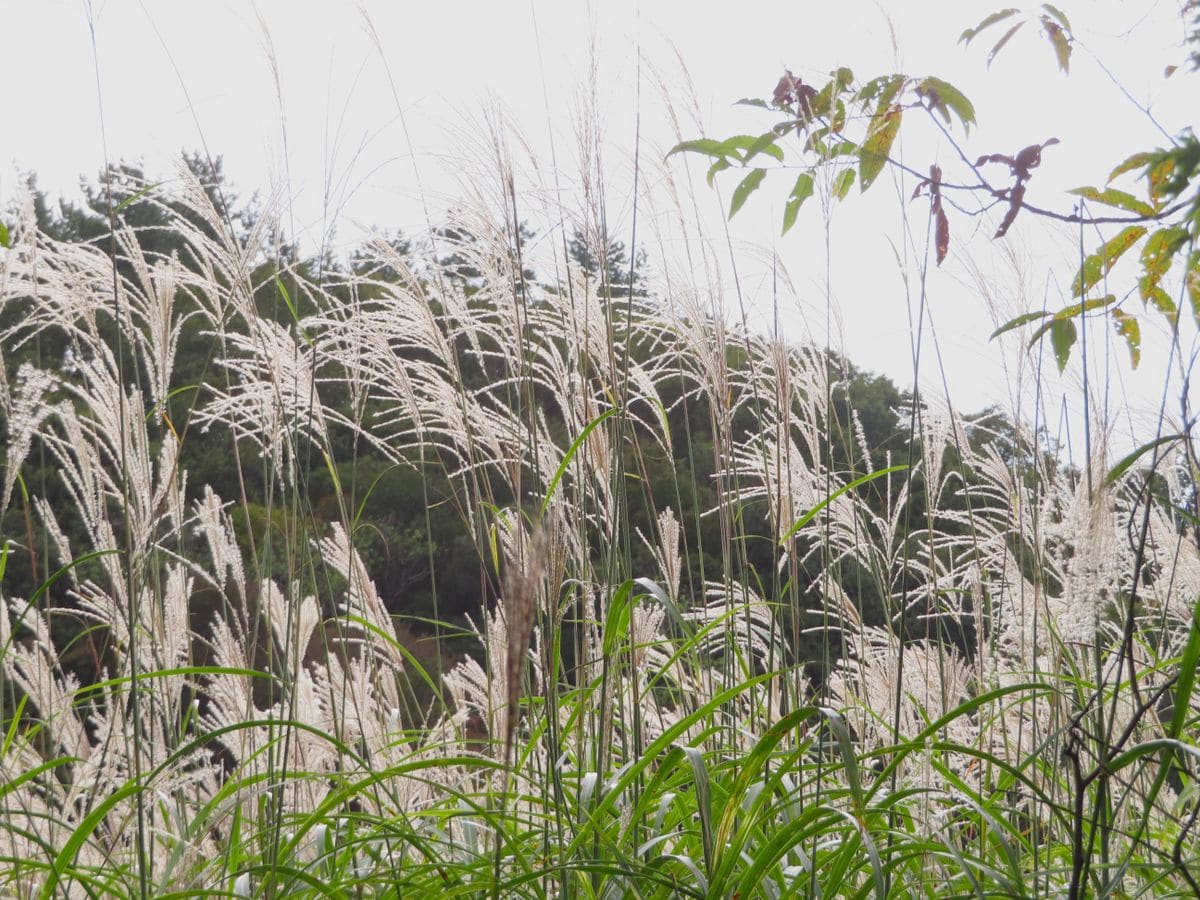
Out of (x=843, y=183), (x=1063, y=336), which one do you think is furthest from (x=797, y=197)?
(x=1063, y=336)

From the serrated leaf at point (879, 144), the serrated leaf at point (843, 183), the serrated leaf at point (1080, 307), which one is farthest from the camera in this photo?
the serrated leaf at point (843, 183)

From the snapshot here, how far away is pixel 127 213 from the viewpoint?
11930mm

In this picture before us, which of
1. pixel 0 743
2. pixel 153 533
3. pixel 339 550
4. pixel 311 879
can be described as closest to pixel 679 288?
pixel 339 550

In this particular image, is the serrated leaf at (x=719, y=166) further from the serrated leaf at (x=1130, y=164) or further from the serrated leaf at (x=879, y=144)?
the serrated leaf at (x=1130, y=164)

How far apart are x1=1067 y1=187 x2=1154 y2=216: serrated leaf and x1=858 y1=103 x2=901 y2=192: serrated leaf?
29 centimetres

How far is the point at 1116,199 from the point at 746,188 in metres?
0.55

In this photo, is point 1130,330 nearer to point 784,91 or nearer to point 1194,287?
point 1194,287

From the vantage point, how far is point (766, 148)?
4.99 feet

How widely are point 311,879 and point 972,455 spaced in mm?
1722

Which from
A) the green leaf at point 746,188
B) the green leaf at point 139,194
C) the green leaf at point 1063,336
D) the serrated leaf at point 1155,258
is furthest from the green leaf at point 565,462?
the green leaf at point 139,194

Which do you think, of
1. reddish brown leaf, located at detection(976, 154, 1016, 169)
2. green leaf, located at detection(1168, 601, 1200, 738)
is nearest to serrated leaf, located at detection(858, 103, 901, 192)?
reddish brown leaf, located at detection(976, 154, 1016, 169)

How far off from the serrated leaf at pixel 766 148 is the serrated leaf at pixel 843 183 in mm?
98

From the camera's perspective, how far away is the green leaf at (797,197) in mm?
1594

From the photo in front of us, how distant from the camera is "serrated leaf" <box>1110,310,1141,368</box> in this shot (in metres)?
1.32
